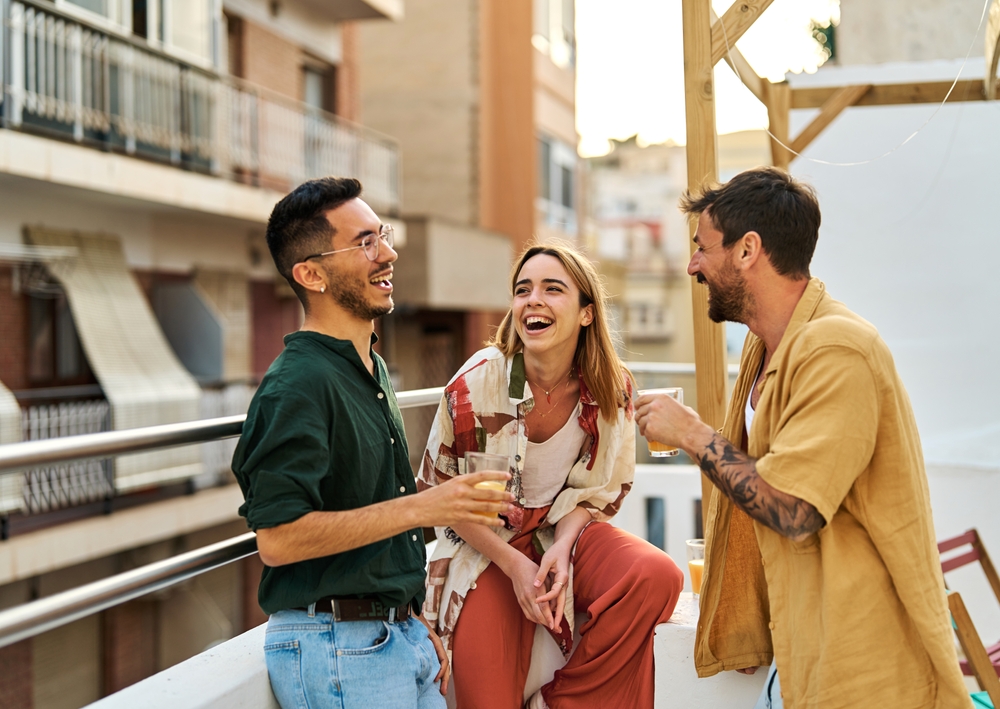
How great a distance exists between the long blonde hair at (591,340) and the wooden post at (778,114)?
7.44 feet

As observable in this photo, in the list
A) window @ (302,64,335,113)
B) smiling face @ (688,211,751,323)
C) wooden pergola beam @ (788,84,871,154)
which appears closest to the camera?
smiling face @ (688,211,751,323)

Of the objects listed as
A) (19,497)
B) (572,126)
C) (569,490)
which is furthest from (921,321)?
(572,126)

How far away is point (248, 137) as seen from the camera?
40.7 feet

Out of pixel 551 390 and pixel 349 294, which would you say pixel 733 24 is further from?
pixel 349 294

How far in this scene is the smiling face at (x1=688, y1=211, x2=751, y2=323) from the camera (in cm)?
241

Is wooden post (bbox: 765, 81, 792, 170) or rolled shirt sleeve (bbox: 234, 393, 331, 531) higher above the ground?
wooden post (bbox: 765, 81, 792, 170)

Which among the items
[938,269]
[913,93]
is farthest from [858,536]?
[938,269]

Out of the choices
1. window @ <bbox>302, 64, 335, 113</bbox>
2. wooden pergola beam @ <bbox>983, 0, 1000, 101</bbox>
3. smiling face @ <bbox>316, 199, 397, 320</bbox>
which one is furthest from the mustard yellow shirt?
window @ <bbox>302, 64, 335, 113</bbox>

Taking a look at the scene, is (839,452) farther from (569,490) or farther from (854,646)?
(569,490)

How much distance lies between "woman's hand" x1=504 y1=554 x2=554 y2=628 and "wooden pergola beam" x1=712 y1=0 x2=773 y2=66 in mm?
1823

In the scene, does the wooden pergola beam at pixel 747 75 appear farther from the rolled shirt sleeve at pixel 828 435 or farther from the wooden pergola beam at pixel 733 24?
the rolled shirt sleeve at pixel 828 435

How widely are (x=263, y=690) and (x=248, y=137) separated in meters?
10.9

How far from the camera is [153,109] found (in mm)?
10992

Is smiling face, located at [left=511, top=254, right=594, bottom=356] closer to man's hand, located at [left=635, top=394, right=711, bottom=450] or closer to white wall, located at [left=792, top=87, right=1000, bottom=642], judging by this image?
man's hand, located at [left=635, top=394, right=711, bottom=450]
